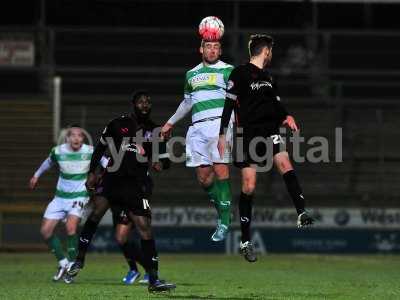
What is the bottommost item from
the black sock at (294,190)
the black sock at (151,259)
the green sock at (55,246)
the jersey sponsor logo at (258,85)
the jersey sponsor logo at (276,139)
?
the green sock at (55,246)

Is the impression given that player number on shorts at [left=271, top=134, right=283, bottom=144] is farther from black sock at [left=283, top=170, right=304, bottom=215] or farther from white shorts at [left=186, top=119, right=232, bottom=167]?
white shorts at [left=186, top=119, right=232, bottom=167]

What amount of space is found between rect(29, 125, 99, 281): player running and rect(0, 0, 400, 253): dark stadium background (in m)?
8.42

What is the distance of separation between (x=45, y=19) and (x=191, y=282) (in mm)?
18292

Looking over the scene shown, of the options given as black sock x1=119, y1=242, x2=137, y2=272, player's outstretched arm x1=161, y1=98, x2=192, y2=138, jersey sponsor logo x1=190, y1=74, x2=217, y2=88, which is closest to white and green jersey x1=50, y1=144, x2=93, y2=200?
black sock x1=119, y1=242, x2=137, y2=272

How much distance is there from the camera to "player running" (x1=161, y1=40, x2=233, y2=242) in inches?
539

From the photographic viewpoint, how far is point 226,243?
27172 millimetres

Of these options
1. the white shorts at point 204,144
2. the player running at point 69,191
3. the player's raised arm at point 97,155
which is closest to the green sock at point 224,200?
the white shorts at point 204,144

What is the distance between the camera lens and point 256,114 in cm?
1223

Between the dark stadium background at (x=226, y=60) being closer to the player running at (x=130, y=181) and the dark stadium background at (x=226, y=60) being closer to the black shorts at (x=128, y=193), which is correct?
the player running at (x=130, y=181)

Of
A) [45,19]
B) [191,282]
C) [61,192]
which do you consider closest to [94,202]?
[191,282]

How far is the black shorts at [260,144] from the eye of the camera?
12211mm

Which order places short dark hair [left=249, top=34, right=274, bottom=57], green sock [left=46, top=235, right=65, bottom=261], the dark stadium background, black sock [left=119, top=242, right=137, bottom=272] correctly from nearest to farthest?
short dark hair [left=249, top=34, right=274, bottom=57]
black sock [left=119, top=242, right=137, bottom=272]
green sock [left=46, top=235, right=65, bottom=261]
the dark stadium background

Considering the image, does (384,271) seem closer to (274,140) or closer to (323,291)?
(323,291)

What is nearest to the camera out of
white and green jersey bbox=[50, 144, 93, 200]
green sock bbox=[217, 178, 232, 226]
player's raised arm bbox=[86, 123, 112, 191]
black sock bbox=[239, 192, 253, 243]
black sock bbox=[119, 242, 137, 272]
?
black sock bbox=[239, 192, 253, 243]
